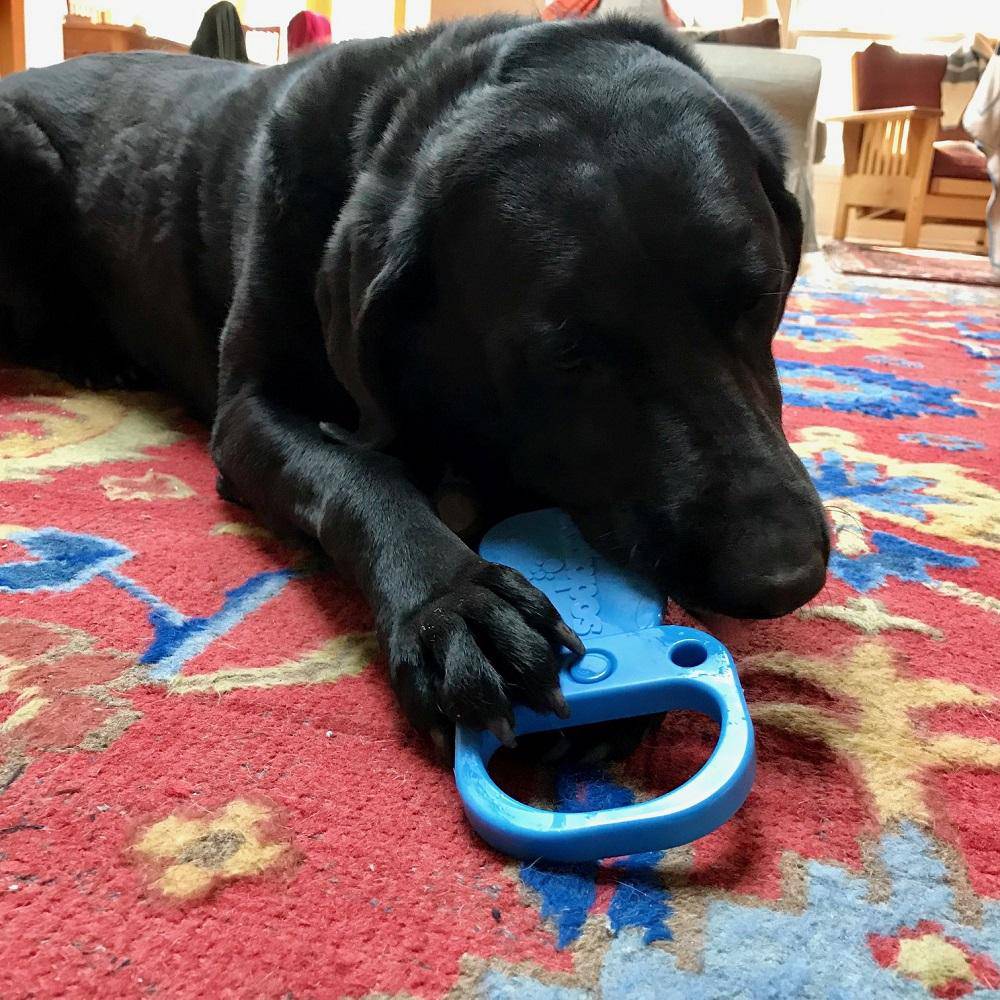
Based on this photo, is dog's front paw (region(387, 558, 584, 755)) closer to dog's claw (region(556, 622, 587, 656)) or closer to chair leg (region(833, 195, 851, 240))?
dog's claw (region(556, 622, 587, 656))

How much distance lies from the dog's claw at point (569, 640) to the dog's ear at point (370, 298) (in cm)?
41

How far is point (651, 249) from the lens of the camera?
90cm

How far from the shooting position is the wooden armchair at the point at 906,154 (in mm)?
7125

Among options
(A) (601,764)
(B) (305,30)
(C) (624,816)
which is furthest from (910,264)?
(C) (624,816)

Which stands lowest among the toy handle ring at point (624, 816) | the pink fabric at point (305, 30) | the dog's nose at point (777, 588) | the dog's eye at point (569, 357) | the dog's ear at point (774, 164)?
the toy handle ring at point (624, 816)

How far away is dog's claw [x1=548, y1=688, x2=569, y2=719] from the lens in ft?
2.46

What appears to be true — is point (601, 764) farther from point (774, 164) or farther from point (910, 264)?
point (910, 264)

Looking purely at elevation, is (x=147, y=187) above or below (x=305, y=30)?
below

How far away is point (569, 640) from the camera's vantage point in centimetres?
80

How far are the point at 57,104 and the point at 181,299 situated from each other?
68 centimetres

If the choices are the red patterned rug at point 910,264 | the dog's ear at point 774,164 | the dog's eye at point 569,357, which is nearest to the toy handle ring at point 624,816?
the dog's eye at point 569,357

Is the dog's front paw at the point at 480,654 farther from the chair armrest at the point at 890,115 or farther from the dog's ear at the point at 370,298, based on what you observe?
the chair armrest at the point at 890,115

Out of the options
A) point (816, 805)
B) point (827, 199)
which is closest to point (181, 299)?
point (816, 805)

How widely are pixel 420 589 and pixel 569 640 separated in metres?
0.16
